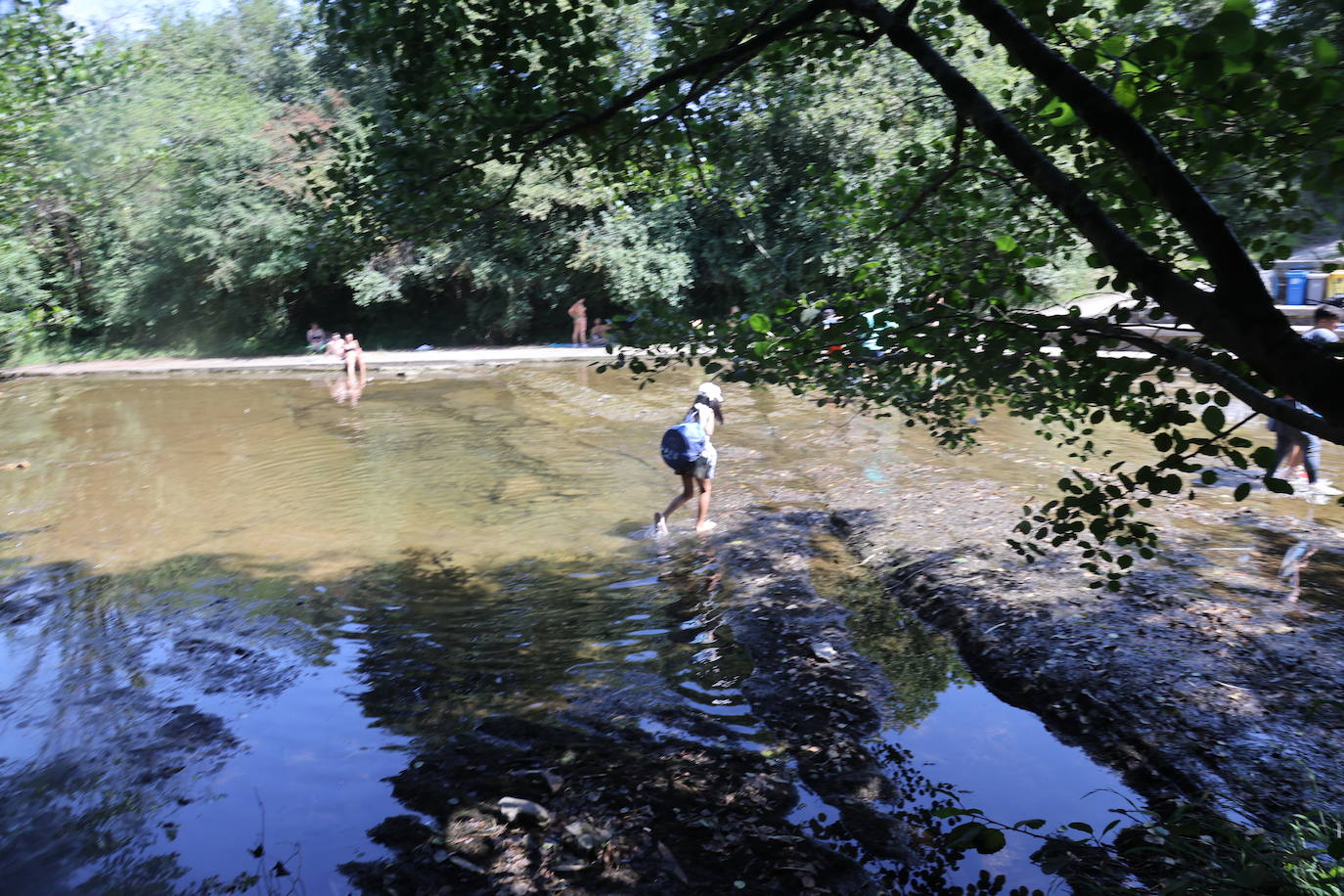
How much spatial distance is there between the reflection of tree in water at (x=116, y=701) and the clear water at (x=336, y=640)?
23mm

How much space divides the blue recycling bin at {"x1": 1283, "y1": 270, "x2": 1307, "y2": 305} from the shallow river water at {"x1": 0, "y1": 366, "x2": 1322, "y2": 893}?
11.8m

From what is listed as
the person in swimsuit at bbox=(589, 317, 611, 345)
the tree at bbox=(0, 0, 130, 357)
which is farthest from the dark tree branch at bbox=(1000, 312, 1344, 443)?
the person in swimsuit at bbox=(589, 317, 611, 345)

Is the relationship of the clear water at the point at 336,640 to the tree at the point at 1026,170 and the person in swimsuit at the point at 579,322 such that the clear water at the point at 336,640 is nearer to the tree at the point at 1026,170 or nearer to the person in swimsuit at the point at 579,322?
the tree at the point at 1026,170

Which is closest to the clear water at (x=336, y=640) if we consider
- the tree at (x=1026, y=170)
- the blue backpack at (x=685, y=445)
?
the blue backpack at (x=685, y=445)

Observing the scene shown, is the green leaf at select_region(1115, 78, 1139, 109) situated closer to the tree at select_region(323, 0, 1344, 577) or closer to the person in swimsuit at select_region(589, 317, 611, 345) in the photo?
the tree at select_region(323, 0, 1344, 577)

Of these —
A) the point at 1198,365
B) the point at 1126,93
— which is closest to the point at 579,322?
the point at 1126,93

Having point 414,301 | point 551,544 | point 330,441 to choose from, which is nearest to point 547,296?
point 414,301

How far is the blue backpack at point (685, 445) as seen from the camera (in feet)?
33.4

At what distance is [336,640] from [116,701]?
5.47 ft

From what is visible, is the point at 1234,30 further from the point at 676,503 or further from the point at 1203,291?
the point at 676,503

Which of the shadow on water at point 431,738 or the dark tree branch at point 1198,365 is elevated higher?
the dark tree branch at point 1198,365

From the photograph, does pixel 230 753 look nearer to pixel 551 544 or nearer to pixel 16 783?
pixel 16 783

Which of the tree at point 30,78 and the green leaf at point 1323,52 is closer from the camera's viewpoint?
the green leaf at point 1323,52

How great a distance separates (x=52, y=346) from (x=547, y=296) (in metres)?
16.4
